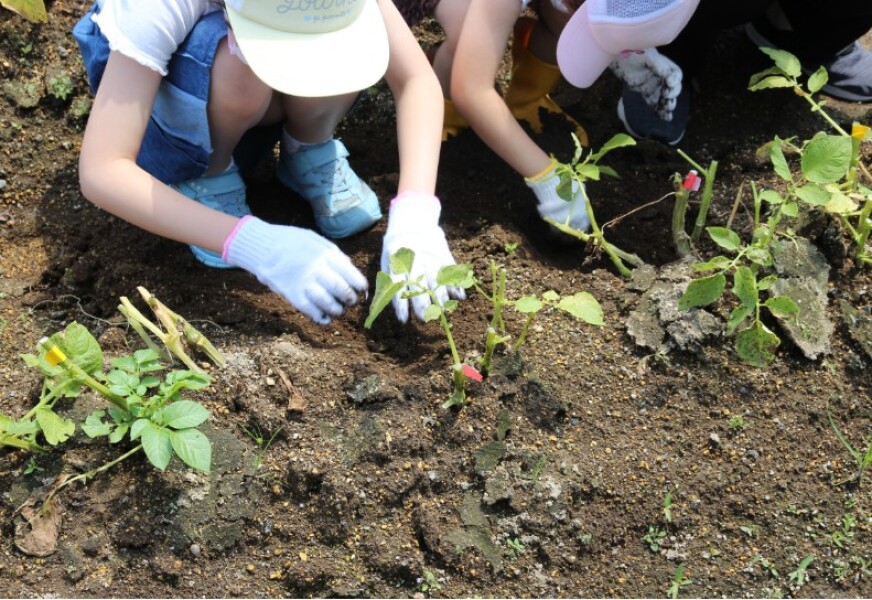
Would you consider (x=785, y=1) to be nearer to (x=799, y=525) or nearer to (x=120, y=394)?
(x=799, y=525)

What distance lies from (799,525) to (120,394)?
3.57ft

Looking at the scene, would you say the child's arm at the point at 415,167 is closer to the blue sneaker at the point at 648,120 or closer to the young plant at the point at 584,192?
the young plant at the point at 584,192

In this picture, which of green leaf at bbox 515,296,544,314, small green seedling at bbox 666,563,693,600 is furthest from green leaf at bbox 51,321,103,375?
small green seedling at bbox 666,563,693,600

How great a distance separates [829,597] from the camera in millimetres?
1317

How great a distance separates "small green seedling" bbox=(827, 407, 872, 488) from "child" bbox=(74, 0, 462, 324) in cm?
70

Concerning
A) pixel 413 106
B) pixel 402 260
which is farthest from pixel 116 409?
pixel 413 106

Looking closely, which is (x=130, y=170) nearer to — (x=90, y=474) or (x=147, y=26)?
(x=147, y=26)

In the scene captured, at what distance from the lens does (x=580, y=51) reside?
1606 millimetres

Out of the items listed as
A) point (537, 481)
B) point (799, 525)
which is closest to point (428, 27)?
point (537, 481)

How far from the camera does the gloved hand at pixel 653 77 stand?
1.88 metres

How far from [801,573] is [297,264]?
38.2 inches

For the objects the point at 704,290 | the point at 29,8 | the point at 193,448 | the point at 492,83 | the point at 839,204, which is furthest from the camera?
the point at 29,8

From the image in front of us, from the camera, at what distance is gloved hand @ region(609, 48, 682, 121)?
188 cm

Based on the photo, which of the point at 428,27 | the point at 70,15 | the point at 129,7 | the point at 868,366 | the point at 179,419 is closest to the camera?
the point at 179,419
